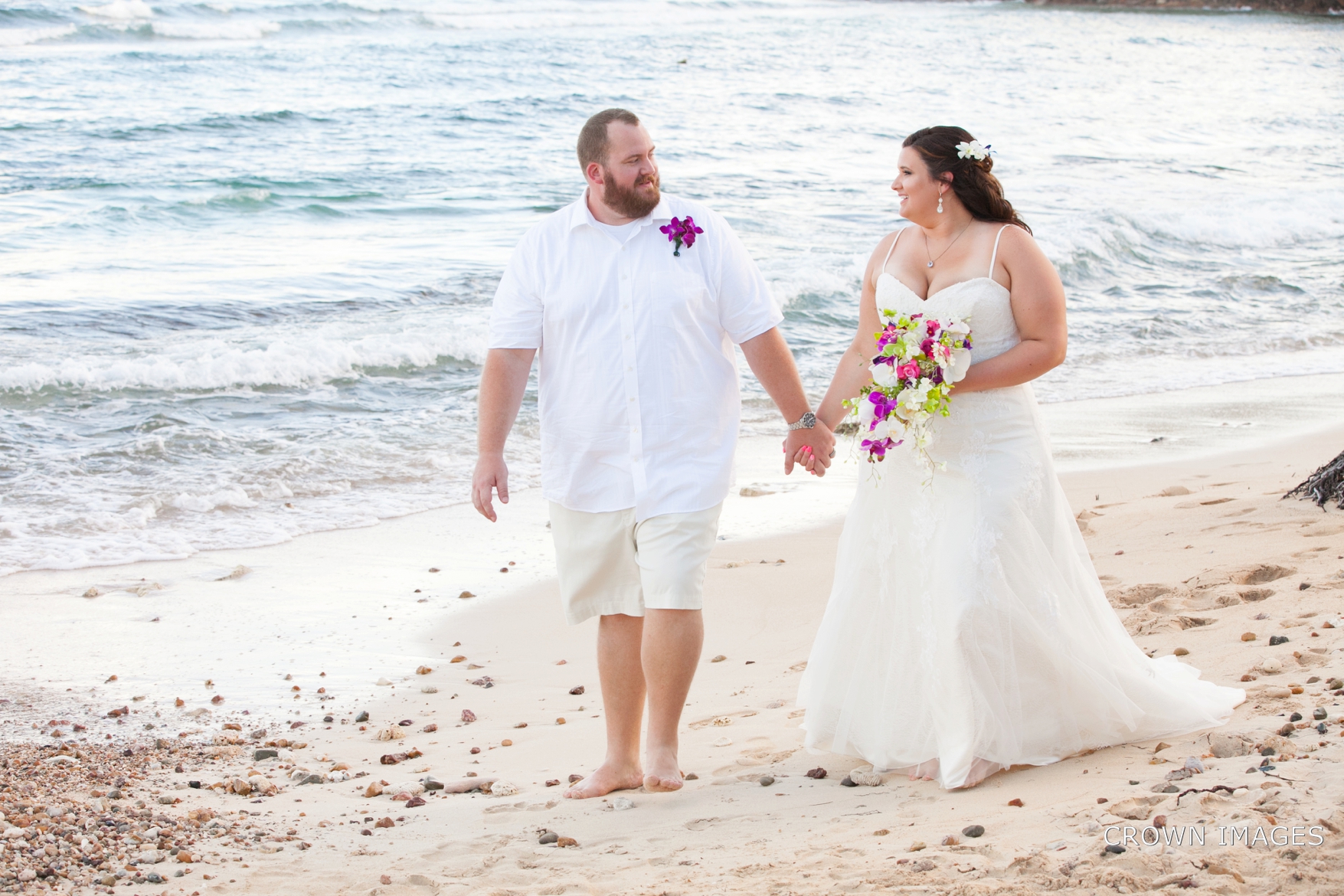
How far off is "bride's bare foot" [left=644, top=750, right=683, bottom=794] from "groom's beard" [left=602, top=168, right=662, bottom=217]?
1746mm

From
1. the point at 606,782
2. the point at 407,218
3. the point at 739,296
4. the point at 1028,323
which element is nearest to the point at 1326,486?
the point at 1028,323

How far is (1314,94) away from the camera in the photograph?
3519cm

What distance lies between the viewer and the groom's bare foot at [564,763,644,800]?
3945 millimetres

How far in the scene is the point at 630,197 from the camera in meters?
3.86

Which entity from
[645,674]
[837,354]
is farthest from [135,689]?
[837,354]

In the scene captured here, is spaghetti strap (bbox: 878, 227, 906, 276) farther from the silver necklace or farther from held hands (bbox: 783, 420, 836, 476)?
held hands (bbox: 783, 420, 836, 476)

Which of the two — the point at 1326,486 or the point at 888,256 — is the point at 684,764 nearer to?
the point at 888,256

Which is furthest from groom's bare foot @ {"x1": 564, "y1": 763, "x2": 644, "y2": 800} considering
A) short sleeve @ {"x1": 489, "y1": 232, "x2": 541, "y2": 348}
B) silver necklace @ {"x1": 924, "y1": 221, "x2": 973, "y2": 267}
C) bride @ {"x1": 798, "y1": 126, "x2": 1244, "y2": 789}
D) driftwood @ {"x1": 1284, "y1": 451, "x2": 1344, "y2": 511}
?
driftwood @ {"x1": 1284, "y1": 451, "x2": 1344, "y2": 511}

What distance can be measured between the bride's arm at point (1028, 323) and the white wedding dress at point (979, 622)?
0.05 meters

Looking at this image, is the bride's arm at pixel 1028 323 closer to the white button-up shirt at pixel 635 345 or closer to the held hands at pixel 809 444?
the held hands at pixel 809 444

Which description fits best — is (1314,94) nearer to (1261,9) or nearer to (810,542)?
(810,542)

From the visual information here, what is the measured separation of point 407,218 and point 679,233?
48.5ft

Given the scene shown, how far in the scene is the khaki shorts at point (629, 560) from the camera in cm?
383

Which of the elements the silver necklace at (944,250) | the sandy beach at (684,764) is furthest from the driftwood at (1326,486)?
the silver necklace at (944,250)
